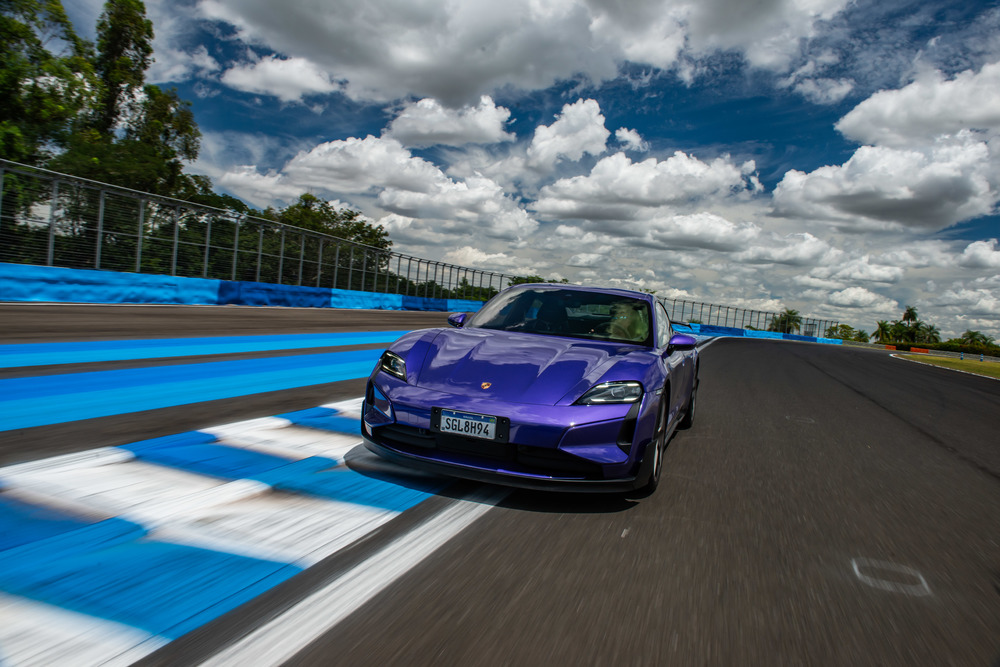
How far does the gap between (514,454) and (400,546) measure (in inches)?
30.6

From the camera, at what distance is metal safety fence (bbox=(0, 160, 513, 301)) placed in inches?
623

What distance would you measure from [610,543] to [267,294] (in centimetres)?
2228

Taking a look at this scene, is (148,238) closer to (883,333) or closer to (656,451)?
(656,451)

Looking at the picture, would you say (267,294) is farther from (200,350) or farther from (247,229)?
(200,350)

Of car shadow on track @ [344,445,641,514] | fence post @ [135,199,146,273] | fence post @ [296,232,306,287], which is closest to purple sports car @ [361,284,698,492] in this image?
car shadow on track @ [344,445,641,514]

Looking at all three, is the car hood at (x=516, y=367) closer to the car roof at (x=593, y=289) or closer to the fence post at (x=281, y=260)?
the car roof at (x=593, y=289)

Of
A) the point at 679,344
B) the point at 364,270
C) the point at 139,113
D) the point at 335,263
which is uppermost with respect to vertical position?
the point at 139,113

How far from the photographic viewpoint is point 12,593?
2.06 meters

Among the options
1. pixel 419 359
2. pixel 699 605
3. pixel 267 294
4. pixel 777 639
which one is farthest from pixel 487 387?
pixel 267 294

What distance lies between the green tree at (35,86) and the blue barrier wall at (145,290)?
25.1m

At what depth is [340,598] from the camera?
2234 millimetres

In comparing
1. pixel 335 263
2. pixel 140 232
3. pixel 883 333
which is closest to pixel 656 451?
pixel 140 232

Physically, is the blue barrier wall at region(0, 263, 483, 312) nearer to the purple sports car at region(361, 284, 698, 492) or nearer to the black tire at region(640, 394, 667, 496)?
the purple sports car at region(361, 284, 698, 492)

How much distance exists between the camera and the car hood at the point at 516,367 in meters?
3.44
